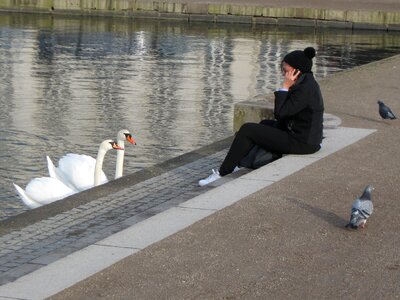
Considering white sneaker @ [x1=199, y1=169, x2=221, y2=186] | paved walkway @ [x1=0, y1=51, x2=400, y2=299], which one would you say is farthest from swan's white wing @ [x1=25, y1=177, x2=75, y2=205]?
white sneaker @ [x1=199, y1=169, x2=221, y2=186]

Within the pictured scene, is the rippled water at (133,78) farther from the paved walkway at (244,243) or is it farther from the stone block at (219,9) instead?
the paved walkway at (244,243)

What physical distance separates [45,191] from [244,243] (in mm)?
4167

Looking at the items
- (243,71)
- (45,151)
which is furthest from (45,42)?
(45,151)

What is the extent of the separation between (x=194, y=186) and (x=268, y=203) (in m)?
1.87

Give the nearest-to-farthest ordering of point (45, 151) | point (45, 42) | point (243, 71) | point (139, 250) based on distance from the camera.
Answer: point (139, 250), point (45, 151), point (243, 71), point (45, 42)

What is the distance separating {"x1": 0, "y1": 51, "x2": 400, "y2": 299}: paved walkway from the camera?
20.3ft

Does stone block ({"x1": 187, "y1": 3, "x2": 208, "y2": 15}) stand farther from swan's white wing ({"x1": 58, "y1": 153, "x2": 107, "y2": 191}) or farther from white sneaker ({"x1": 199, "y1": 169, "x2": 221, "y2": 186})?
white sneaker ({"x1": 199, "y1": 169, "x2": 221, "y2": 186})

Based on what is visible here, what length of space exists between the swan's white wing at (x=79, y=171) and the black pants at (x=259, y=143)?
1.98 metres

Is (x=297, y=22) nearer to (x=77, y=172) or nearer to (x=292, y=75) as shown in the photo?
(x=77, y=172)

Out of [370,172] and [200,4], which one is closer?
[370,172]

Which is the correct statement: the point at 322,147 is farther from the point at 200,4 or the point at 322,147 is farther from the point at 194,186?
the point at 200,4

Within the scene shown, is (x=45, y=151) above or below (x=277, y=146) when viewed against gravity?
below

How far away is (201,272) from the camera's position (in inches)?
253

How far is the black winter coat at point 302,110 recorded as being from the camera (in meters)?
9.80
